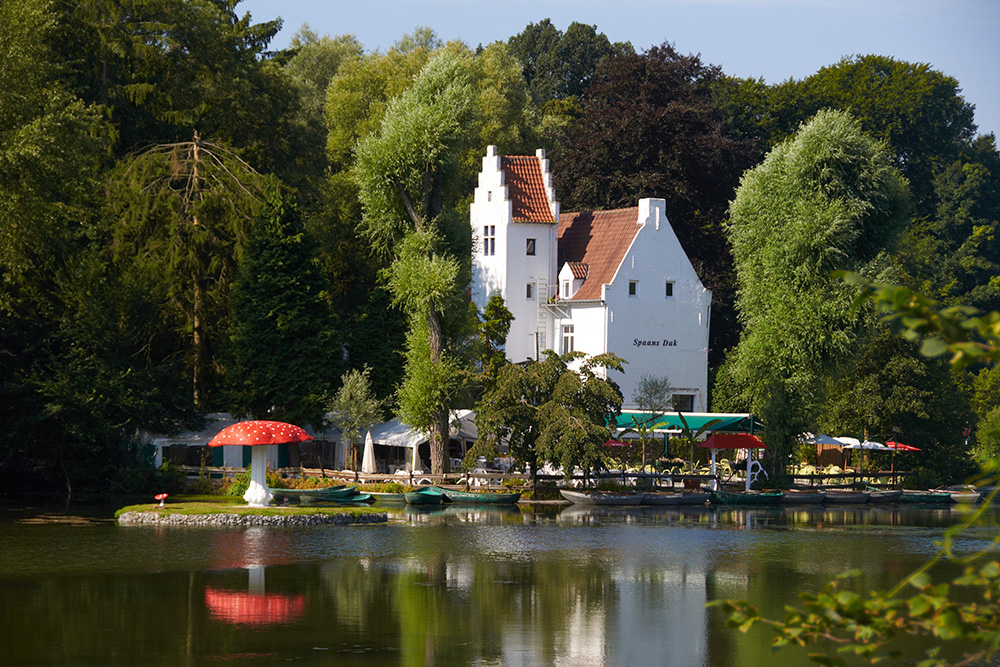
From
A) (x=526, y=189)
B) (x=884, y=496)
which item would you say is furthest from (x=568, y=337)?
(x=884, y=496)

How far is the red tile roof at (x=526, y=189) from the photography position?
229ft

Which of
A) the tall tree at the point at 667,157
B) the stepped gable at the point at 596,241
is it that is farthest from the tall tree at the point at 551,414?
the tall tree at the point at 667,157

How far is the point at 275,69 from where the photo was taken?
72.8 meters

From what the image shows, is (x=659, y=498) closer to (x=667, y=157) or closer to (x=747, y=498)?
(x=747, y=498)

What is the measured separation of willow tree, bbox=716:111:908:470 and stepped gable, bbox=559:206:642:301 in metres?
8.73

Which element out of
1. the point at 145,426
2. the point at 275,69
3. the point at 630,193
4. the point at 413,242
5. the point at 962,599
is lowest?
the point at 962,599

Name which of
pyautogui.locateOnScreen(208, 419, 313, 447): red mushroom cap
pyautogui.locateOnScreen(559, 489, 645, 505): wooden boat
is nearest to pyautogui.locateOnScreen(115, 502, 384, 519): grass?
pyautogui.locateOnScreen(208, 419, 313, 447): red mushroom cap

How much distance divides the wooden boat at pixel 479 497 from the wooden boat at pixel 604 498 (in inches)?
121

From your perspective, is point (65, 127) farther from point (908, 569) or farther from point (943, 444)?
point (943, 444)

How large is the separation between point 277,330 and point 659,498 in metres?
20.5

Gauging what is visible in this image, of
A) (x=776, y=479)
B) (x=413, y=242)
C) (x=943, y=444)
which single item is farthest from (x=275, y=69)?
(x=943, y=444)

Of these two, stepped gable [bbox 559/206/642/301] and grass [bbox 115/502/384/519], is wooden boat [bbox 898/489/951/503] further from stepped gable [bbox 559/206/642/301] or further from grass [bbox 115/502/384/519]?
grass [bbox 115/502/384/519]

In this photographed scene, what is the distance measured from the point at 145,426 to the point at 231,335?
7.03m

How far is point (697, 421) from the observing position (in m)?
62.3
